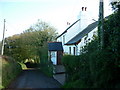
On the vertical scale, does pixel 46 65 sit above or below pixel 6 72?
below

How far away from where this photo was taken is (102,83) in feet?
22.2

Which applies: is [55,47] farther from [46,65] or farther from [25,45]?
[25,45]

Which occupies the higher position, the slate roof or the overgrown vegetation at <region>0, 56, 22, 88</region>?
the slate roof

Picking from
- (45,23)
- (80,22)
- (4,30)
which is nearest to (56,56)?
(80,22)

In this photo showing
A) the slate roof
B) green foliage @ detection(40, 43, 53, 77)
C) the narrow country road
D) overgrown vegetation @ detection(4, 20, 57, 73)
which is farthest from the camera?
overgrown vegetation @ detection(4, 20, 57, 73)

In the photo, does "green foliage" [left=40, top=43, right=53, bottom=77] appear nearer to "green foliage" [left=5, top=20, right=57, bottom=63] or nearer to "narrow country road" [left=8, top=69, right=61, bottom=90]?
"narrow country road" [left=8, top=69, right=61, bottom=90]

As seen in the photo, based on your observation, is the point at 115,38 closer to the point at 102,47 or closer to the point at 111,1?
the point at 102,47

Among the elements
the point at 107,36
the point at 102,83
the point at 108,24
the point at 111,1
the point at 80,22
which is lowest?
the point at 102,83

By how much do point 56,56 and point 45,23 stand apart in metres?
16.0

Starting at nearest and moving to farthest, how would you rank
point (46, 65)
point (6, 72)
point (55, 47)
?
point (6, 72) → point (46, 65) → point (55, 47)

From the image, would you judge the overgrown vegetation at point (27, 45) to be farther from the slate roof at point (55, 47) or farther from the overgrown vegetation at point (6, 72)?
the overgrown vegetation at point (6, 72)

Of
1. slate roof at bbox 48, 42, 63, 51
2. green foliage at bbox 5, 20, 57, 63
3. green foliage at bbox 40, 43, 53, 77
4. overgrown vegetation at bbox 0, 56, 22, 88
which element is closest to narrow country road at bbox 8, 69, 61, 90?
overgrown vegetation at bbox 0, 56, 22, 88

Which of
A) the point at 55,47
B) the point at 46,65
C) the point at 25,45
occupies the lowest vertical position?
the point at 46,65

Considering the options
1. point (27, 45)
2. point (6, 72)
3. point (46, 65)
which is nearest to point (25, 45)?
point (27, 45)
